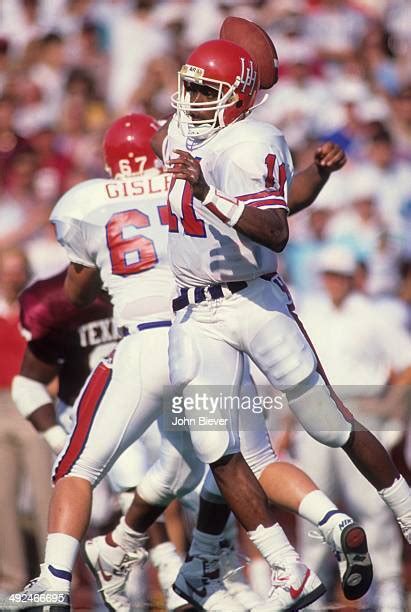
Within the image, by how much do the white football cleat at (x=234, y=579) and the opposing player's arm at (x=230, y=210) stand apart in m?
1.55

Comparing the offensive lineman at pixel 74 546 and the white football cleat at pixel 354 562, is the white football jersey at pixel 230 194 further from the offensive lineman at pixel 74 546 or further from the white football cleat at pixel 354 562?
the white football cleat at pixel 354 562

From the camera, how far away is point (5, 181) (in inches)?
370

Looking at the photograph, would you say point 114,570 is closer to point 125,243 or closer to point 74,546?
point 74,546

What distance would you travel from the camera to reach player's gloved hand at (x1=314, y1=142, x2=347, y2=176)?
5355mm

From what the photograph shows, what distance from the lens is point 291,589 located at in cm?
461

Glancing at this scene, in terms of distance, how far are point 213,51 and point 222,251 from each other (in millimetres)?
724

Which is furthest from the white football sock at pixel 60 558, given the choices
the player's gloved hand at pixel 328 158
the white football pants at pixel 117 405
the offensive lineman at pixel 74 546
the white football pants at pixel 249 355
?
the player's gloved hand at pixel 328 158

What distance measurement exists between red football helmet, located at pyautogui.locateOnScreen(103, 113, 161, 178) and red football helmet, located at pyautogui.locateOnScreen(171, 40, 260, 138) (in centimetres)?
73

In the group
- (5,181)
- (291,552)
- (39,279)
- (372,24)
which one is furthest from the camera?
(372,24)

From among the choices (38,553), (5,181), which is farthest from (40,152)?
(38,553)

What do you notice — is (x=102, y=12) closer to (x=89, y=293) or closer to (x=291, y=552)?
(x=89, y=293)

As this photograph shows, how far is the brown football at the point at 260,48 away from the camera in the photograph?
205 inches

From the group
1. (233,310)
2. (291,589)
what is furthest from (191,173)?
(291,589)

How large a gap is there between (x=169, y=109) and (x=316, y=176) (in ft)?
15.4
